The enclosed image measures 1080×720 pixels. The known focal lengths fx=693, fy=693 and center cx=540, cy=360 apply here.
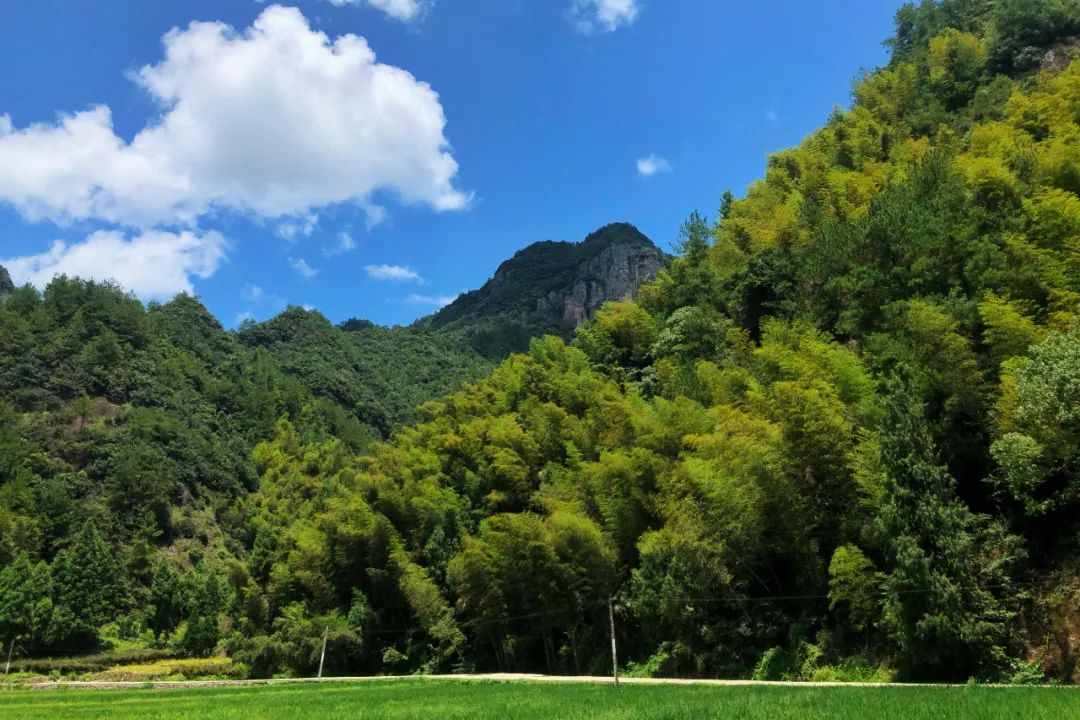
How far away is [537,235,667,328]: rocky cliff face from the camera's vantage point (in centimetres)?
16362

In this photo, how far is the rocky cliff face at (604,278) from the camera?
537 ft

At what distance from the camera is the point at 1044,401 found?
1714 centimetres

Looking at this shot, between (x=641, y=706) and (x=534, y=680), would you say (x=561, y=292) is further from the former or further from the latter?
(x=641, y=706)

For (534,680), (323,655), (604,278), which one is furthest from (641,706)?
(604,278)

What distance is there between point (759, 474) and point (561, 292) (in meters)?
152

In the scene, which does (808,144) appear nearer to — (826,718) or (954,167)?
(954,167)

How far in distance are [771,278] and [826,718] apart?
32514 mm

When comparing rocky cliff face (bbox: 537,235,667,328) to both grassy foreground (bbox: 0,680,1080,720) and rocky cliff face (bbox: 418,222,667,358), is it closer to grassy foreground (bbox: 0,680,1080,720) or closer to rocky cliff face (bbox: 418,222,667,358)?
rocky cliff face (bbox: 418,222,667,358)

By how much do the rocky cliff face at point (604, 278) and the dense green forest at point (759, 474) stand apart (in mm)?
94293

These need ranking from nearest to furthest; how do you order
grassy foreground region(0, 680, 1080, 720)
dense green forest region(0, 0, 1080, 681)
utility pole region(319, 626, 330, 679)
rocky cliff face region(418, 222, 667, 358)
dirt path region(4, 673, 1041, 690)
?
grassy foreground region(0, 680, 1080, 720) → dirt path region(4, 673, 1041, 690) → dense green forest region(0, 0, 1080, 681) → utility pole region(319, 626, 330, 679) → rocky cliff face region(418, 222, 667, 358)

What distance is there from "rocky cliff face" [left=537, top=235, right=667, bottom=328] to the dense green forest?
94293mm

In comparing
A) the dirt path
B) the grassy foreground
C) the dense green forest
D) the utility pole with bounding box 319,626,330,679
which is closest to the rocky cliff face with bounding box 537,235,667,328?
the dense green forest

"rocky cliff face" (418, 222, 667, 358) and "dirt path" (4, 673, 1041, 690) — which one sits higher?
"rocky cliff face" (418, 222, 667, 358)

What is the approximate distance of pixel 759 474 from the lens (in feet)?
74.2
